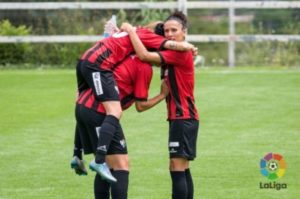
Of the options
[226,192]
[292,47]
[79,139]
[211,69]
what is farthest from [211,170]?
[292,47]

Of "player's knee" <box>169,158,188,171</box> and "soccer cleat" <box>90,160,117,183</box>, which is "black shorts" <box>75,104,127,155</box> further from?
"player's knee" <box>169,158,188,171</box>

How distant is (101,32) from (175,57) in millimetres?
13469

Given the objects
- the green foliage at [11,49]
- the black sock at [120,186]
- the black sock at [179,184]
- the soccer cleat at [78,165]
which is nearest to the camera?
the black sock at [120,186]

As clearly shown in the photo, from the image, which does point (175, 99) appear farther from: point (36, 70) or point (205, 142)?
point (36, 70)

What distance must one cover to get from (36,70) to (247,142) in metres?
8.15

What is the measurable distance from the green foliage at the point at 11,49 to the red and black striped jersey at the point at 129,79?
39.1 feet

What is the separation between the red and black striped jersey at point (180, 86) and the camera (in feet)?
25.4

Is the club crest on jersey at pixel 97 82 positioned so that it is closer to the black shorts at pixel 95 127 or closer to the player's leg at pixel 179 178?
the black shorts at pixel 95 127

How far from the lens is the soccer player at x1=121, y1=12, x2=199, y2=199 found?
25.3 feet

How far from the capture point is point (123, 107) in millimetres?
7844

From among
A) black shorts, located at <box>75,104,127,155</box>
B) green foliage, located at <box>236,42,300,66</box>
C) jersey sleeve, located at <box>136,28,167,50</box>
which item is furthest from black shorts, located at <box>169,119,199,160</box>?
green foliage, located at <box>236,42,300,66</box>

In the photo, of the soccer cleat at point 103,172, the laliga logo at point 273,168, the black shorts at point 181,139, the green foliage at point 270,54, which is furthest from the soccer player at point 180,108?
the green foliage at point 270,54

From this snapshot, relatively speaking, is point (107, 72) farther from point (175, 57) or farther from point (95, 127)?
point (175, 57)

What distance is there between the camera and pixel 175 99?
7.82 meters
